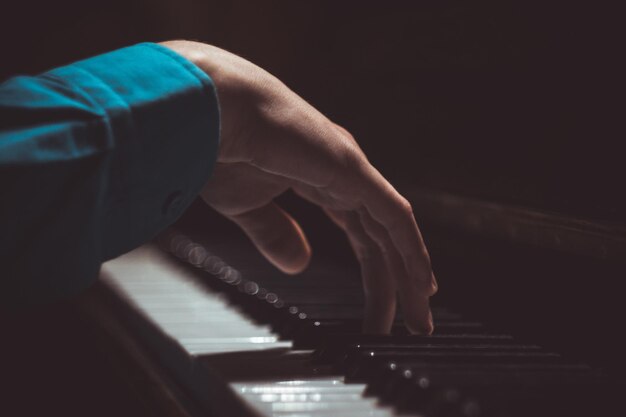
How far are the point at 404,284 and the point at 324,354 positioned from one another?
0.55 feet

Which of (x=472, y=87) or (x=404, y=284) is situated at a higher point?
(x=472, y=87)

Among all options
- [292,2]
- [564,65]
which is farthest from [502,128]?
[292,2]

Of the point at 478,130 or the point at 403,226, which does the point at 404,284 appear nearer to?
the point at 403,226

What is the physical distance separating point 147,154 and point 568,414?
55 centimetres

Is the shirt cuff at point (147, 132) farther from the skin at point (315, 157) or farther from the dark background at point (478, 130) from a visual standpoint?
the dark background at point (478, 130)

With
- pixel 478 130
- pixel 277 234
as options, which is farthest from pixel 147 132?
pixel 478 130

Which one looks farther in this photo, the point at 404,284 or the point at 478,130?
the point at 478,130

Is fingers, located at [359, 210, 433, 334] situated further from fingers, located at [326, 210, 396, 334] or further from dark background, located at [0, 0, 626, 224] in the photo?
dark background, located at [0, 0, 626, 224]

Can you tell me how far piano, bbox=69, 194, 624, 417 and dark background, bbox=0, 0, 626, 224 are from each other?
0.17 metres

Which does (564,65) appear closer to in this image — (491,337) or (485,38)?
(485,38)

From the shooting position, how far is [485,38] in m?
1.37

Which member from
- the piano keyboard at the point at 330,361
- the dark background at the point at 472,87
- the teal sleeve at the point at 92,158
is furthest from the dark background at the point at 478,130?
the teal sleeve at the point at 92,158

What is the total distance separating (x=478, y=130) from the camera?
1.37 meters

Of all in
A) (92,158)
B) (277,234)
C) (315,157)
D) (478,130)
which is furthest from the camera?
(478,130)
